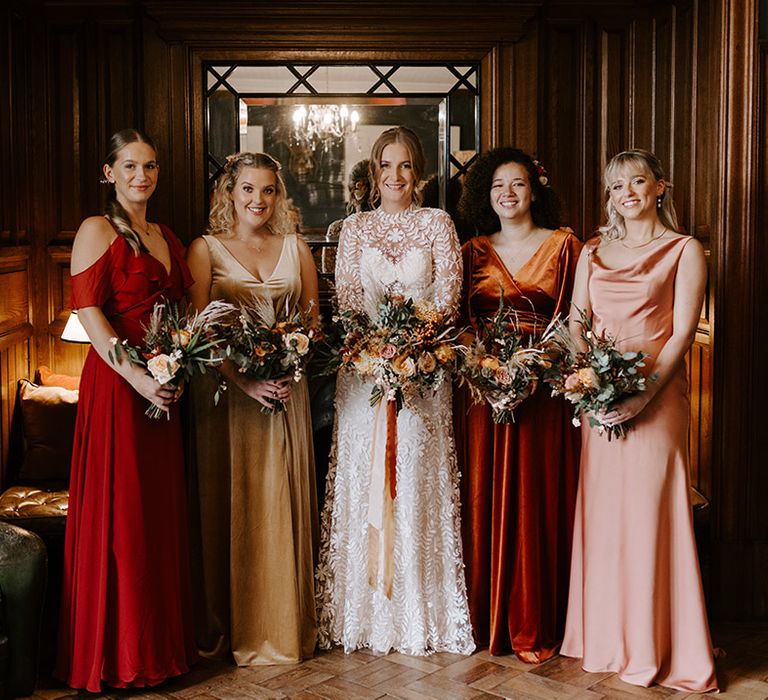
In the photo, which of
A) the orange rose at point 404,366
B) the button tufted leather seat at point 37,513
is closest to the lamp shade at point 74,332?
the button tufted leather seat at point 37,513

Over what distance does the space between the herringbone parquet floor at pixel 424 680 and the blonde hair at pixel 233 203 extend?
1656 millimetres

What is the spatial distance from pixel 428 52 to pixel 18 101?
6.22 feet

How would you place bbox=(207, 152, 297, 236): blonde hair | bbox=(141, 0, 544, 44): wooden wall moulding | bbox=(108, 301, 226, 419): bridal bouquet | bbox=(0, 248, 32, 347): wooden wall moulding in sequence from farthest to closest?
bbox=(141, 0, 544, 44): wooden wall moulding, bbox=(0, 248, 32, 347): wooden wall moulding, bbox=(207, 152, 297, 236): blonde hair, bbox=(108, 301, 226, 419): bridal bouquet

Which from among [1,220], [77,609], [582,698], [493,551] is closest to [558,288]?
→ [493,551]

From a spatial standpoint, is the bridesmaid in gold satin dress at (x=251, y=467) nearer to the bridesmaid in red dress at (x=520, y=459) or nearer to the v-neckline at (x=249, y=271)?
the v-neckline at (x=249, y=271)

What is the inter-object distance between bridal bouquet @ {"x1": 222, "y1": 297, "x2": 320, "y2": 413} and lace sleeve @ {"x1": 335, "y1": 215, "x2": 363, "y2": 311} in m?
0.30

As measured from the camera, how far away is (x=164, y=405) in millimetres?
3396

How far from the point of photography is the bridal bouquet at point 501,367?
357 cm

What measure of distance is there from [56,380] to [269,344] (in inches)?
59.7

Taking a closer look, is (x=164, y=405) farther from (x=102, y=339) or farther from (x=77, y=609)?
(x=77, y=609)

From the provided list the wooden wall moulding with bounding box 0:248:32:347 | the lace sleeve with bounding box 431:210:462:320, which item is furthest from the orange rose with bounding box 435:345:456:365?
the wooden wall moulding with bounding box 0:248:32:347

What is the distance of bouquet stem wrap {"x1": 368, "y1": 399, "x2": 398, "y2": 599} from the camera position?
12.4ft

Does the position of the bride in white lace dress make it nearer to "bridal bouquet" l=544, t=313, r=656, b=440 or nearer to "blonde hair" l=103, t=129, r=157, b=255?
"bridal bouquet" l=544, t=313, r=656, b=440

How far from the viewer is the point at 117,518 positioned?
3.43 meters
